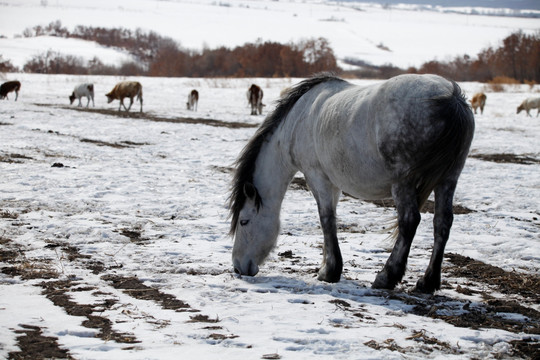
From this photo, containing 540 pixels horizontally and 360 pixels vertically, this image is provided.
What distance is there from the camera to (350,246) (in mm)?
5973

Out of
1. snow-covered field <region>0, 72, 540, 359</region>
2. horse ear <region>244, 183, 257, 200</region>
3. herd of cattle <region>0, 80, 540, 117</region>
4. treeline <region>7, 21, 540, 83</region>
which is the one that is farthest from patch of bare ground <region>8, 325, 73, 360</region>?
treeline <region>7, 21, 540, 83</region>

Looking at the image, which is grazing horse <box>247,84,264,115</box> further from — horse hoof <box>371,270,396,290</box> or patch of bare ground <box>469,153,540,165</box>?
horse hoof <box>371,270,396,290</box>

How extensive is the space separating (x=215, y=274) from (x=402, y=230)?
1.77 metres

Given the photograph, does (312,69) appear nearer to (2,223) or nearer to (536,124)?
(536,124)

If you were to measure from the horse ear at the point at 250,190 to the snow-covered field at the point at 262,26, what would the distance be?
251 ft

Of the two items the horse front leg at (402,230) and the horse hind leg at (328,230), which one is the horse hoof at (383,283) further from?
the horse hind leg at (328,230)

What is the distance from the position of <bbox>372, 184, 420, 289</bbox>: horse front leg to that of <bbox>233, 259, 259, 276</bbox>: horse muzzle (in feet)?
4.08

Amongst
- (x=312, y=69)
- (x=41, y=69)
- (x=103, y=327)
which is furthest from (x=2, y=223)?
(x=41, y=69)

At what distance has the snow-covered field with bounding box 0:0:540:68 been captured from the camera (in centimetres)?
9525

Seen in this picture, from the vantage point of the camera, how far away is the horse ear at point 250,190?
5270mm

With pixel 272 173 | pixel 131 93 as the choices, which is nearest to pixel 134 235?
pixel 272 173

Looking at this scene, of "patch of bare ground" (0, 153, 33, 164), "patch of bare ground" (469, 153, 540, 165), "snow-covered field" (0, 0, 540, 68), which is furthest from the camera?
"snow-covered field" (0, 0, 540, 68)

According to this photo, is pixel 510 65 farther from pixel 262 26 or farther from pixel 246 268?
pixel 262 26

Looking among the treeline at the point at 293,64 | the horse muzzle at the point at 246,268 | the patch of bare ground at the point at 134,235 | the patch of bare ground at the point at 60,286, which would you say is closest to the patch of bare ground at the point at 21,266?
the patch of bare ground at the point at 60,286
